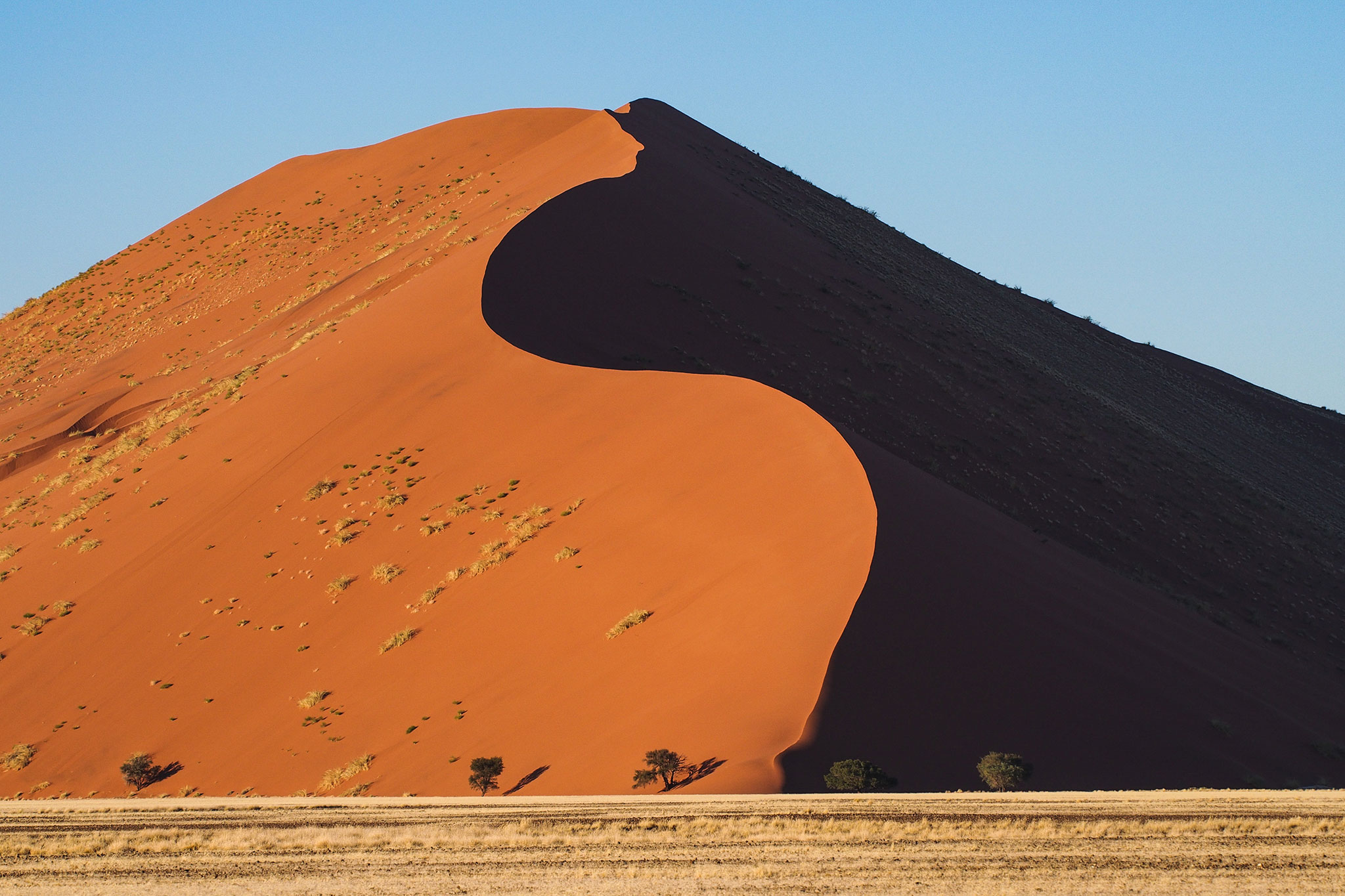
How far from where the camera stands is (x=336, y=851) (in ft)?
36.3

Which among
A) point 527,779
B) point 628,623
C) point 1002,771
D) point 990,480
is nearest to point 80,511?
point 628,623

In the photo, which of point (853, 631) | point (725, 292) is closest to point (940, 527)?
point (853, 631)

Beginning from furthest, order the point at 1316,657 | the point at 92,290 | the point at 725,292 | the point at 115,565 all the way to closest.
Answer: the point at 92,290 → the point at 725,292 → the point at 1316,657 → the point at 115,565

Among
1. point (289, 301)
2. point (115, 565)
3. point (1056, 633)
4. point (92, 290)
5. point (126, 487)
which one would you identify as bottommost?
point (1056, 633)

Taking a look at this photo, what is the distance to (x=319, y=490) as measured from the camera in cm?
2261

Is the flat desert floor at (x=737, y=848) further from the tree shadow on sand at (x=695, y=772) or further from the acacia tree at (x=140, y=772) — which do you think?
the acacia tree at (x=140, y=772)

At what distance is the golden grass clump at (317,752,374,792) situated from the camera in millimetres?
14977

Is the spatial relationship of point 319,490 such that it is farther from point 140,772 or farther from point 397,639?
point 140,772

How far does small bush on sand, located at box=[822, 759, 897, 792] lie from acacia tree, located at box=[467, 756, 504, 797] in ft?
14.3

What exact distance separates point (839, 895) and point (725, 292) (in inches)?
968

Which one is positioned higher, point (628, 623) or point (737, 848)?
point (628, 623)

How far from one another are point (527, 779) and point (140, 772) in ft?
22.5

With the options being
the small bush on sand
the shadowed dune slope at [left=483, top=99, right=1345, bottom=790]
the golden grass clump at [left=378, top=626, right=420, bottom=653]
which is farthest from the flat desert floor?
the golden grass clump at [left=378, top=626, right=420, bottom=653]

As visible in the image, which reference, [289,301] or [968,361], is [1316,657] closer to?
[968,361]
